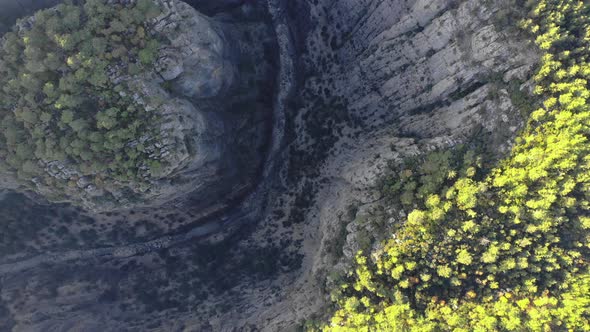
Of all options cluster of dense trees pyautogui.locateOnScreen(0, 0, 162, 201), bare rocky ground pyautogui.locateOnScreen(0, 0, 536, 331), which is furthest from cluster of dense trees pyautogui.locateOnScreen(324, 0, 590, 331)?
cluster of dense trees pyautogui.locateOnScreen(0, 0, 162, 201)

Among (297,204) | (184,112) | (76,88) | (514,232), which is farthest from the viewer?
(297,204)

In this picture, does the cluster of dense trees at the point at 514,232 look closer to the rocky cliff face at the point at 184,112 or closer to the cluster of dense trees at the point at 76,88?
the rocky cliff face at the point at 184,112

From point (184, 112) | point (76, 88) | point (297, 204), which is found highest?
point (76, 88)

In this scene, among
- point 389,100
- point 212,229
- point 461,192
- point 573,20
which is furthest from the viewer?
point 212,229

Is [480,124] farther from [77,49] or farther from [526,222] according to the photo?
[77,49]

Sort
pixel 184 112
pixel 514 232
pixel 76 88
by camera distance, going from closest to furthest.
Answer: pixel 514 232 → pixel 76 88 → pixel 184 112

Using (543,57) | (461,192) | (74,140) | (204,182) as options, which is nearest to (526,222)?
(461,192)

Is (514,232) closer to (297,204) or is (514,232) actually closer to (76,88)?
(297,204)

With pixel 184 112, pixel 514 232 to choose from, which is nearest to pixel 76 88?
pixel 184 112
